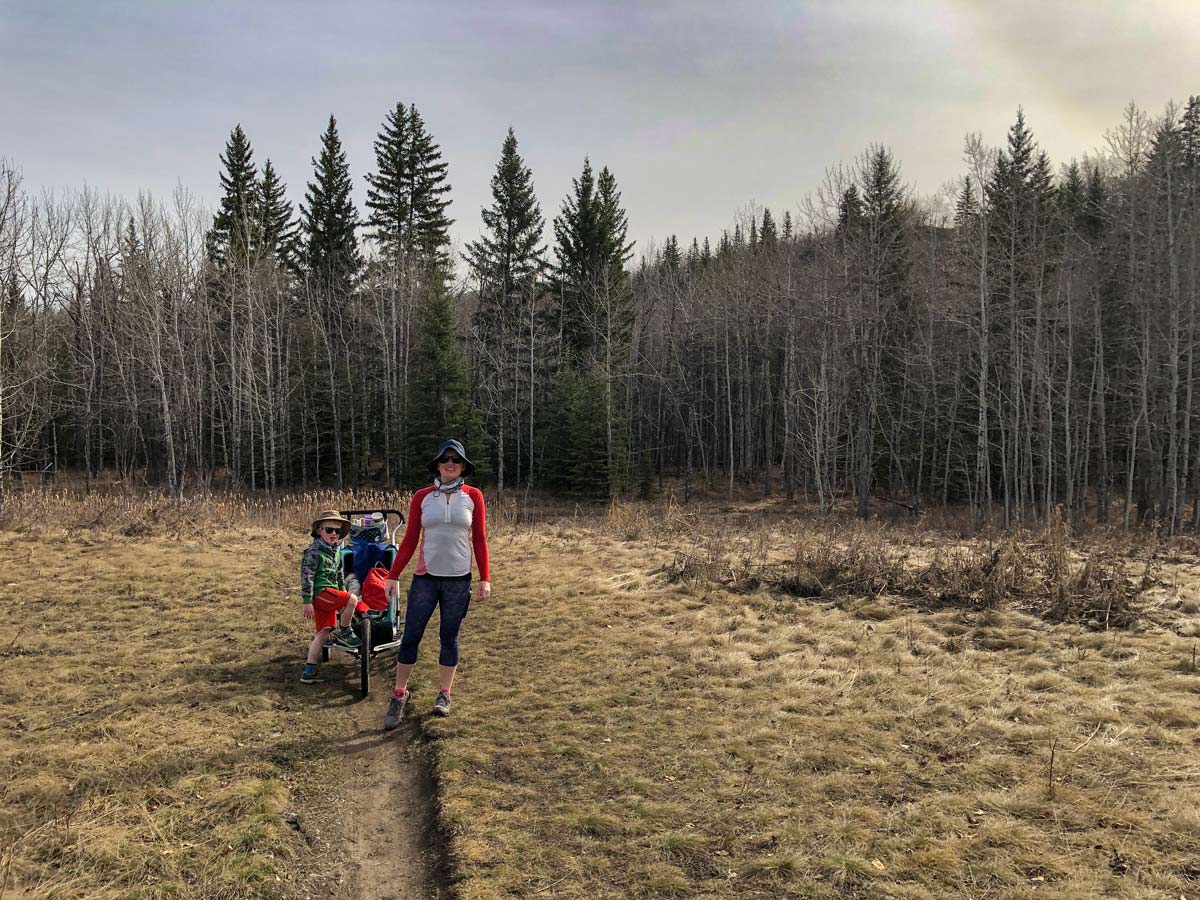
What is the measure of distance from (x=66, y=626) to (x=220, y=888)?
5490mm

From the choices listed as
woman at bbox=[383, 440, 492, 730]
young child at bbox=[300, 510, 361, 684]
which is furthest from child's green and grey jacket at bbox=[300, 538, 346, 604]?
woman at bbox=[383, 440, 492, 730]

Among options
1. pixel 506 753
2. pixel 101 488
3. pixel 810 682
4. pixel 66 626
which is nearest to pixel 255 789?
pixel 506 753

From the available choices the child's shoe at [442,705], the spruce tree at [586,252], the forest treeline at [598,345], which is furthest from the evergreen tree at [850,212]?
the child's shoe at [442,705]

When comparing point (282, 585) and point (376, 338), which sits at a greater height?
point (376, 338)

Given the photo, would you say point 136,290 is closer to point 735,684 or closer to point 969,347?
point 735,684

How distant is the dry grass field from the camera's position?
10.4 ft

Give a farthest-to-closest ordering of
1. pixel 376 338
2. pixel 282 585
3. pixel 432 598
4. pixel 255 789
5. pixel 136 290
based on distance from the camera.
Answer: pixel 376 338, pixel 136 290, pixel 282 585, pixel 432 598, pixel 255 789

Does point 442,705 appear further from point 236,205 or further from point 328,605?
point 236,205

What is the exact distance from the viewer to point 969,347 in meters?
25.7

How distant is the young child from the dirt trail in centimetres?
100

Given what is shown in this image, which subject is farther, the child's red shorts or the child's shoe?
the child's red shorts

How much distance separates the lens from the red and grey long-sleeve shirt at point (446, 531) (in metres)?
4.91

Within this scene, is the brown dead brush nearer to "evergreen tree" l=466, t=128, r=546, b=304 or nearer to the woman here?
the woman

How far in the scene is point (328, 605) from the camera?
19.1 ft
